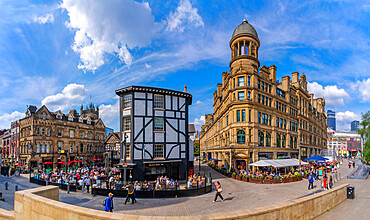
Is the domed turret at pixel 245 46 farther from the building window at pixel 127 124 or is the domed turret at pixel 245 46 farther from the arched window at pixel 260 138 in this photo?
the building window at pixel 127 124

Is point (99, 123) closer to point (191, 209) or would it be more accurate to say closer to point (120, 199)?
point (120, 199)

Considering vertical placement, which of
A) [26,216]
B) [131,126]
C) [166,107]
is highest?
[166,107]

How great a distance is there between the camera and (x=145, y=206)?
15539mm

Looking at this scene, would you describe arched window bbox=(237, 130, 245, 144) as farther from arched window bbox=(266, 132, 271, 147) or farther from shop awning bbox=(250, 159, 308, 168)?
shop awning bbox=(250, 159, 308, 168)

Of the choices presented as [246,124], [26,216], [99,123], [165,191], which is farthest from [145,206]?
[99,123]

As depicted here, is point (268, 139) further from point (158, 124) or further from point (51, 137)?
point (51, 137)

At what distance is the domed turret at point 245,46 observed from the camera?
36.9 metres

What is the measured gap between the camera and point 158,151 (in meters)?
26.0

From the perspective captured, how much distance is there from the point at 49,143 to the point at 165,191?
36687 millimetres

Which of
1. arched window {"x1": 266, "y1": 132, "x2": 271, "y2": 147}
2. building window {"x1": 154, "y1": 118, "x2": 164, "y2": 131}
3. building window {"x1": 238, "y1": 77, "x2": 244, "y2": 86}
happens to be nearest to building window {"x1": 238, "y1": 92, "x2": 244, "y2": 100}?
building window {"x1": 238, "y1": 77, "x2": 244, "y2": 86}

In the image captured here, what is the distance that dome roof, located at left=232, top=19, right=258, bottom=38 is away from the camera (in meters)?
38.3

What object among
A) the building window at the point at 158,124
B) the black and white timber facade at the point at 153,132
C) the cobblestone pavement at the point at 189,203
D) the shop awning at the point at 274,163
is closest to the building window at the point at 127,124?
the black and white timber facade at the point at 153,132

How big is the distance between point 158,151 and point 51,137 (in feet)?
100

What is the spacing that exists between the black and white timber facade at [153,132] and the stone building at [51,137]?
26337 millimetres
